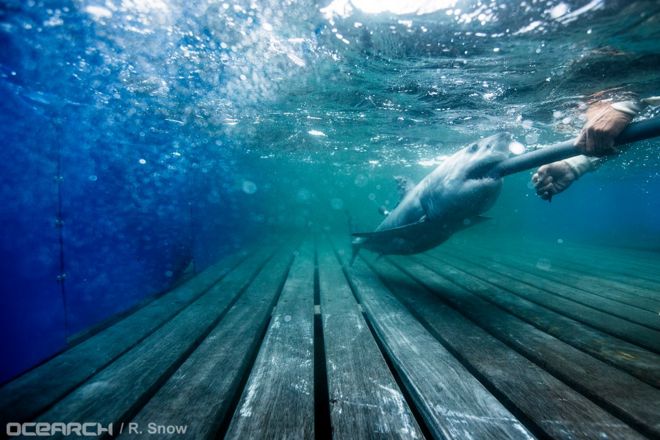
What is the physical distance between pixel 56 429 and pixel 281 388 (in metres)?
1.60

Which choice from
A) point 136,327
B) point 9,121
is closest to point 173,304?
point 136,327

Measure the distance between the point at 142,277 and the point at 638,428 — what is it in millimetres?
14429

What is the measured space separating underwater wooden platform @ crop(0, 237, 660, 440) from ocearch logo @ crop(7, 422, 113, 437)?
5 centimetres

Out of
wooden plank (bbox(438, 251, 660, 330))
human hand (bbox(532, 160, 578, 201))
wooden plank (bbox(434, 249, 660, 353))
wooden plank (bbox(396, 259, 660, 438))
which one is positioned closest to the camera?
wooden plank (bbox(396, 259, 660, 438))

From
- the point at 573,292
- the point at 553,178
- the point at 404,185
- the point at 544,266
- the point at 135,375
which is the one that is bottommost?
the point at 544,266

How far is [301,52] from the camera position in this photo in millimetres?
6461

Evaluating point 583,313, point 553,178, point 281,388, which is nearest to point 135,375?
point 281,388

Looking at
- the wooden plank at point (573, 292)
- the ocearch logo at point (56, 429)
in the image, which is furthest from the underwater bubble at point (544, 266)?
the ocearch logo at point (56, 429)

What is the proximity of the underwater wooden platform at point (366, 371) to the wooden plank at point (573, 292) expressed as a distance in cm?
7

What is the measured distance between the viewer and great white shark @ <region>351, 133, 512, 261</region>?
4145mm

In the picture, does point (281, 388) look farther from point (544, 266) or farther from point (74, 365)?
point (544, 266)

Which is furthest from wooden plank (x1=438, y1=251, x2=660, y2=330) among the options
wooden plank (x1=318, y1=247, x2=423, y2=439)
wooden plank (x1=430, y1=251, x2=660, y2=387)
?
wooden plank (x1=318, y1=247, x2=423, y2=439)

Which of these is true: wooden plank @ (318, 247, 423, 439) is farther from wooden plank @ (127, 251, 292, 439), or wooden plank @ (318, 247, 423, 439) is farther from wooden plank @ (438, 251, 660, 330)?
wooden plank @ (438, 251, 660, 330)

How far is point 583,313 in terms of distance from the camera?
4.19 meters
